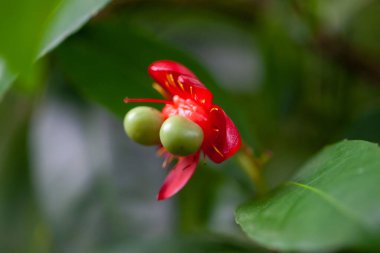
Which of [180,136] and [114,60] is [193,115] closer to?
[180,136]

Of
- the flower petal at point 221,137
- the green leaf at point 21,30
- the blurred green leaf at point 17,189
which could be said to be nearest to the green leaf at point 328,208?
the flower petal at point 221,137

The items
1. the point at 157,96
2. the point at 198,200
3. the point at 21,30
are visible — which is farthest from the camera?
the point at 198,200

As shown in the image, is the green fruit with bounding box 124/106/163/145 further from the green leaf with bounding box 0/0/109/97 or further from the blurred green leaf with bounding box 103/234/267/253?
the blurred green leaf with bounding box 103/234/267/253

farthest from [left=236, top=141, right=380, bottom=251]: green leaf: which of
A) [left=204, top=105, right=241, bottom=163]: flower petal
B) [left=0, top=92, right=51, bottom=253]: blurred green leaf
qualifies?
[left=0, top=92, right=51, bottom=253]: blurred green leaf

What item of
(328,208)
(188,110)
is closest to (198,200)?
(188,110)

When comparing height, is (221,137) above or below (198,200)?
above

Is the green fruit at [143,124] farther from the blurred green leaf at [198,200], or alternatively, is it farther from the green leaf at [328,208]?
the blurred green leaf at [198,200]

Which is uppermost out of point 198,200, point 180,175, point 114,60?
point 114,60
